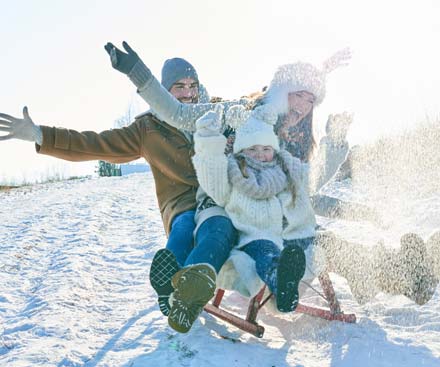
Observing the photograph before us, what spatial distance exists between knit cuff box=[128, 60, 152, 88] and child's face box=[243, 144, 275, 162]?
669mm

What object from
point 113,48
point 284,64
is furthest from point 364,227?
point 113,48

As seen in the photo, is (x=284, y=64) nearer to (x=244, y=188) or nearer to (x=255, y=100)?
(x=255, y=100)

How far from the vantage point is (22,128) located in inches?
123

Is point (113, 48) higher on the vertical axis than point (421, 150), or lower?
higher

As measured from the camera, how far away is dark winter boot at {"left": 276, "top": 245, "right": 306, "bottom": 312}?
2416 millimetres

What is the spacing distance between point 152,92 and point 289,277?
4.15 ft

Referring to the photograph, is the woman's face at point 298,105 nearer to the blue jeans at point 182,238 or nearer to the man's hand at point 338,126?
the man's hand at point 338,126

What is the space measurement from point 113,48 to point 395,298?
7.35ft

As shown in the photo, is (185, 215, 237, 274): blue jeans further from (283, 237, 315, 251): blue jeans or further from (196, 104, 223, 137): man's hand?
(196, 104, 223, 137): man's hand

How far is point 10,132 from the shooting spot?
3.07 metres

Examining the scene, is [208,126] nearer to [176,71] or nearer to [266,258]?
[266,258]

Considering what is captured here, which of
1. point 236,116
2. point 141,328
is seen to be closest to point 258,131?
point 236,116

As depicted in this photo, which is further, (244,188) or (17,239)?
(17,239)

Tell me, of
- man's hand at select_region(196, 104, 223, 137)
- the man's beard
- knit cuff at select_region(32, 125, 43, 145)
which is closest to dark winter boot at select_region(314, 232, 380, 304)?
man's hand at select_region(196, 104, 223, 137)
